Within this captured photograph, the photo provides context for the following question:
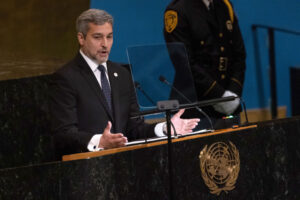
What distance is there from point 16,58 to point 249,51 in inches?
132

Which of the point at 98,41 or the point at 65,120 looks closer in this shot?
the point at 65,120

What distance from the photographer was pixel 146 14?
191 inches

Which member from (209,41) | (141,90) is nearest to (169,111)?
(141,90)

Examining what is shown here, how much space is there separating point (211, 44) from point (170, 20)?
0.31m

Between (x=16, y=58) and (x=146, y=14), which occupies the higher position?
(x=146, y=14)

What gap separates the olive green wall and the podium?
42 cm

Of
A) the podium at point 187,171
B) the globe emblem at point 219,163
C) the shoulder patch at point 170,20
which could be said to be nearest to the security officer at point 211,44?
the shoulder patch at point 170,20

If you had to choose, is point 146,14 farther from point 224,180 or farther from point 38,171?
point 38,171

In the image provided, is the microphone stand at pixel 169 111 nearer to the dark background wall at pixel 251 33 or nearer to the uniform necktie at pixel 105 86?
the uniform necktie at pixel 105 86

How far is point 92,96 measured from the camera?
2.79 metres

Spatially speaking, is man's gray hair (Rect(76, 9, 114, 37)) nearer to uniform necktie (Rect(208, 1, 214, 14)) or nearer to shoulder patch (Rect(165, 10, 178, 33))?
shoulder patch (Rect(165, 10, 178, 33))

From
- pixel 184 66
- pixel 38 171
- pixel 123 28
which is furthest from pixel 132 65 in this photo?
pixel 123 28

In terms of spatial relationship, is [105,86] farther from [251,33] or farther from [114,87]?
[251,33]

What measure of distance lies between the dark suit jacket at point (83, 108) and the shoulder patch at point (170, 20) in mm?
629
